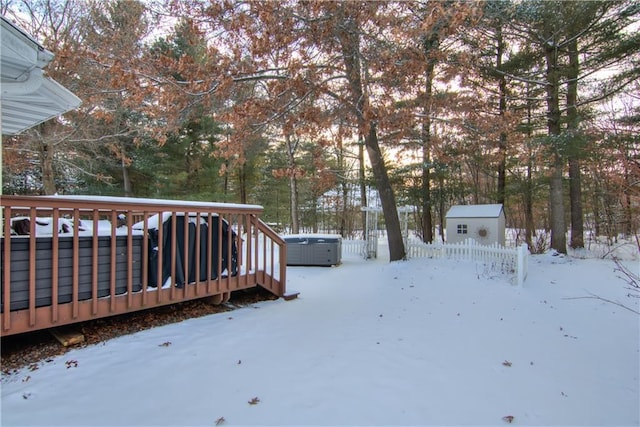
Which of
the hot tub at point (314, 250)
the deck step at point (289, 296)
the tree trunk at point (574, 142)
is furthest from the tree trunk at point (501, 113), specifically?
the deck step at point (289, 296)

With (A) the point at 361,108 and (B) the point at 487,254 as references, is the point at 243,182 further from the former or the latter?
(B) the point at 487,254

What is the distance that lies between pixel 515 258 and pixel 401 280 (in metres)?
2.20

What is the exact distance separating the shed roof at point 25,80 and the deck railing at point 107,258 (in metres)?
0.87

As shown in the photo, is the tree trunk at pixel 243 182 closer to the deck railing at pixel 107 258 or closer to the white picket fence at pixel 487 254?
the white picket fence at pixel 487 254

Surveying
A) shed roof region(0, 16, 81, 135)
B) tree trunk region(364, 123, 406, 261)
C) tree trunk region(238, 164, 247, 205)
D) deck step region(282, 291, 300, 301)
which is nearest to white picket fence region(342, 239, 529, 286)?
tree trunk region(364, 123, 406, 261)

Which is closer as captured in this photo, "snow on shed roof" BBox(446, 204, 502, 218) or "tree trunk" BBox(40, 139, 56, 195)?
"snow on shed roof" BBox(446, 204, 502, 218)

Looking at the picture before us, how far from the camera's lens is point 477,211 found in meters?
9.49

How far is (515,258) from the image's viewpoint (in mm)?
6395

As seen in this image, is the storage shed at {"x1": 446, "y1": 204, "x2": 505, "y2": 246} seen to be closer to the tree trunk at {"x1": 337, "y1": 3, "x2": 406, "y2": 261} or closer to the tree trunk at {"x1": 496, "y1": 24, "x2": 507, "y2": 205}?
the tree trunk at {"x1": 496, "y1": 24, "x2": 507, "y2": 205}

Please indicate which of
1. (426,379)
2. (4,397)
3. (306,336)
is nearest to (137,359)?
(4,397)

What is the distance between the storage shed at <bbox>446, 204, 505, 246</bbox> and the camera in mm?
9102

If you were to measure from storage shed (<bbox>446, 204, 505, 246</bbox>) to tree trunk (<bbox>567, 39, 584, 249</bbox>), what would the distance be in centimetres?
209

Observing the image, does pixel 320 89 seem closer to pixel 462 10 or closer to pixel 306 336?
pixel 462 10

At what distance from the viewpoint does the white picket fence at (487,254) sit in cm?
608
